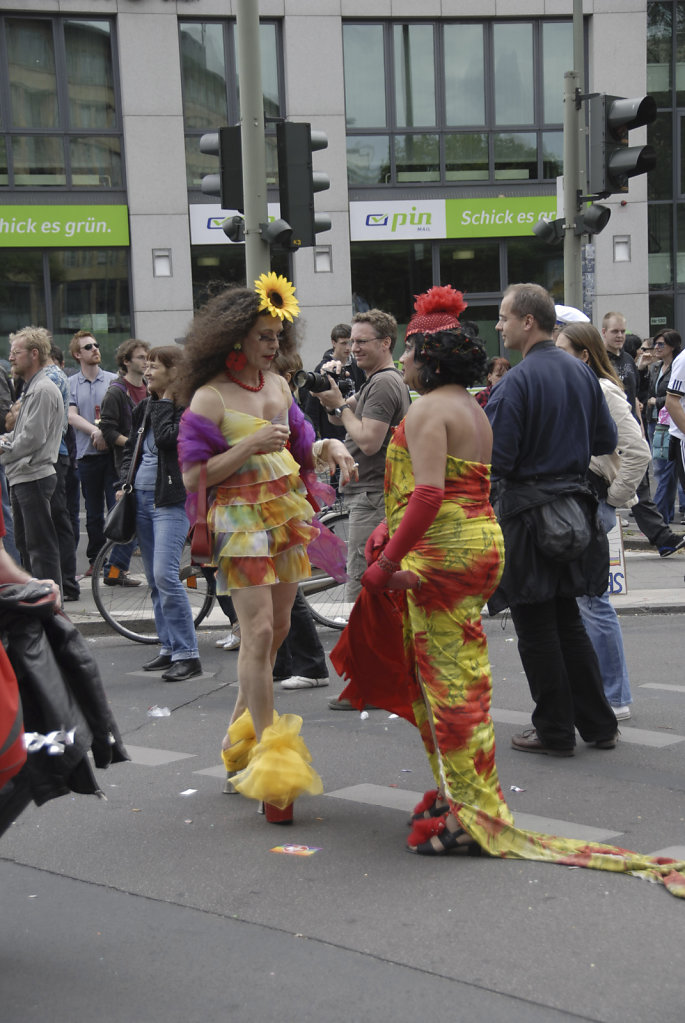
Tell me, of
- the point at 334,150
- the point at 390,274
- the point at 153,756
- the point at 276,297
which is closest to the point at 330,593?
the point at 153,756

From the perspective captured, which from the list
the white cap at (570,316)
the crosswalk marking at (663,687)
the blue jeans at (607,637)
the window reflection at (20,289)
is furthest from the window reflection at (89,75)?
the blue jeans at (607,637)

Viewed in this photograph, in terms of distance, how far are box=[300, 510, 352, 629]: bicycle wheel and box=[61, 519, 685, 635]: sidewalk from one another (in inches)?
28.4

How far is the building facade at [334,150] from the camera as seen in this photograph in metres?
19.8

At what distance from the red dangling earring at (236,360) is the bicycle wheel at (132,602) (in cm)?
387

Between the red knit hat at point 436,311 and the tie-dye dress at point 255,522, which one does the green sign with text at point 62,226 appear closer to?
the tie-dye dress at point 255,522

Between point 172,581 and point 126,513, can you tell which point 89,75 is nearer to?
point 126,513

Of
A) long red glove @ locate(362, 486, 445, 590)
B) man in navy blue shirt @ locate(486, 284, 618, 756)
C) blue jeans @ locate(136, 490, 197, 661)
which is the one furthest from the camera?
blue jeans @ locate(136, 490, 197, 661)

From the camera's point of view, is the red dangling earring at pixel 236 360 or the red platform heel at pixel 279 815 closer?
the red platform heel at pixel 279 815

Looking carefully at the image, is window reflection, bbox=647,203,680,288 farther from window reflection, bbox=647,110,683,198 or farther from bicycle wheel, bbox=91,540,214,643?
bicycle wheel, bbox=91,540,214,643

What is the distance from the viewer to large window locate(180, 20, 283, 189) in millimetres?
20094

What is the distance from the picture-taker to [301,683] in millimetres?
7074

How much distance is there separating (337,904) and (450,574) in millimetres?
1165

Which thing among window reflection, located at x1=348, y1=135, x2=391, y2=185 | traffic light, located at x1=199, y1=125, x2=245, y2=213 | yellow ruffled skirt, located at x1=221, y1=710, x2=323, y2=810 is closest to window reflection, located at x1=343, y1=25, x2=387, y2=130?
window reflection, located at x1=348, y1=135, x2=391, y2=185

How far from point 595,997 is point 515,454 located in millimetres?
2664
